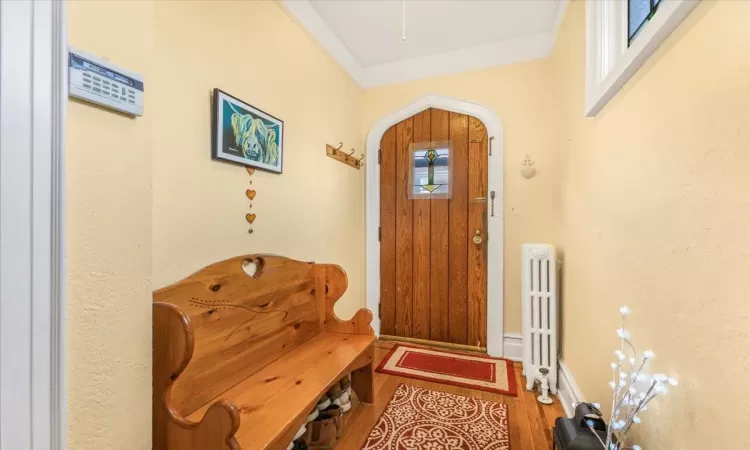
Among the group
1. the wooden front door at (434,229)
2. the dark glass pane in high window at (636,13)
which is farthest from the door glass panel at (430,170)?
the dark glass pane in high window at (636,13)

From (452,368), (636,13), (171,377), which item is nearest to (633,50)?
(636,13)

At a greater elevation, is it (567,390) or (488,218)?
(488,218)

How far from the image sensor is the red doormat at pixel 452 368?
2084 mm

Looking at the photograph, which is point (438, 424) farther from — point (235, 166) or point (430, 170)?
point (430, 170)

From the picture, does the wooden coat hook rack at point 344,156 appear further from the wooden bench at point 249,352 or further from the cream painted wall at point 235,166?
the wooden bench at point 249,352

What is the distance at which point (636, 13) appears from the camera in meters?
1.16

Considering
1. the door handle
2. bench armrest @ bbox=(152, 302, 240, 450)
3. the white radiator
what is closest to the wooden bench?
bench armrest @ bbox=(152, 302, 240, 450)

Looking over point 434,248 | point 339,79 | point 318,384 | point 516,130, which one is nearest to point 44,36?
point 318,384

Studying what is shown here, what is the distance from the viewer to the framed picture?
1.40 metres

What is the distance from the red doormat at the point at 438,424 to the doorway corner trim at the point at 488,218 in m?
0.84

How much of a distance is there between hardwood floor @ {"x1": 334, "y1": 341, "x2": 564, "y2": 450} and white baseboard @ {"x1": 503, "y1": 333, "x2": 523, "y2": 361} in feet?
0.79

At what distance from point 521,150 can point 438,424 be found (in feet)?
6.84

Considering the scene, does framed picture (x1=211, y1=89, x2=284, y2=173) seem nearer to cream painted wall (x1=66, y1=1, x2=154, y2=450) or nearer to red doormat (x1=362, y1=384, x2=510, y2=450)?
cream painted wall (x1=66, y1=1, x2=154, y2=450)

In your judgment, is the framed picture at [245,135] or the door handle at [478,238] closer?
the framed picture at [245,135]
